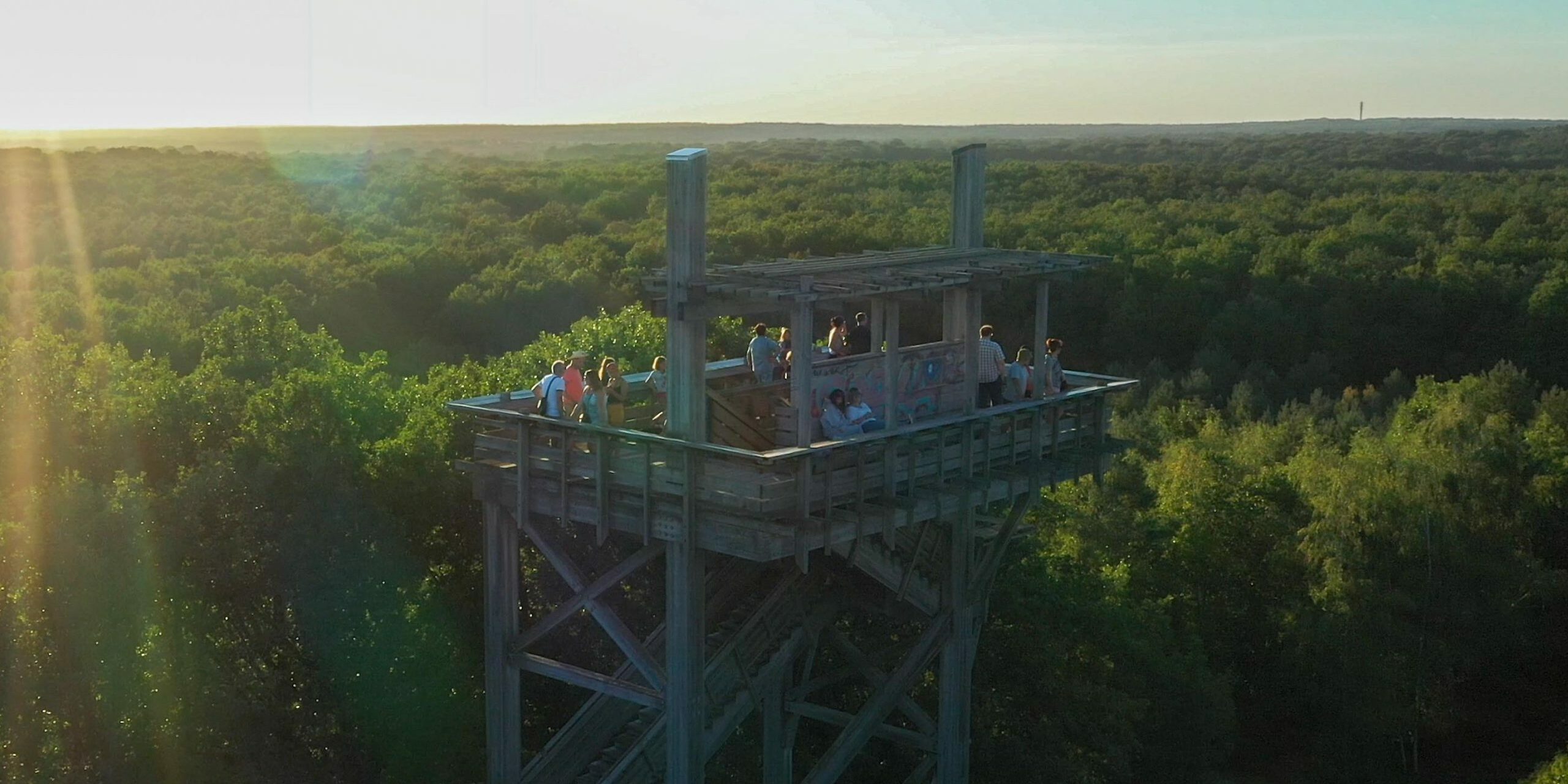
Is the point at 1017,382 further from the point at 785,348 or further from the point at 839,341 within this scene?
the point at 785,348

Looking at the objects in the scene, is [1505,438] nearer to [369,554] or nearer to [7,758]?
[369,554]

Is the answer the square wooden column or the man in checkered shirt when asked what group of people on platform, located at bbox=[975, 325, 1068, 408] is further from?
the square wooden column

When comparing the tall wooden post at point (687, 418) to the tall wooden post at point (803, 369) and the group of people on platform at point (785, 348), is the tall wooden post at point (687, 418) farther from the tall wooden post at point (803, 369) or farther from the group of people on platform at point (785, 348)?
the group of people on platform at point (785, 348)

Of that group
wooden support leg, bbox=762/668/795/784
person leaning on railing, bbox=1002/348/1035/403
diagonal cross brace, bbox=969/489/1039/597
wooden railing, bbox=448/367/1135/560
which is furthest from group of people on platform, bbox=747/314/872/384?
wooden support leg, bbox=762/668/795/784

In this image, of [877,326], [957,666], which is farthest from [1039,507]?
[877,326]

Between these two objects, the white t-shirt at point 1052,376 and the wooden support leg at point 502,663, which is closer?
the wooden support leg at point 502,663

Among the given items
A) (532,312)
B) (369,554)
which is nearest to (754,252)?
(532,312)

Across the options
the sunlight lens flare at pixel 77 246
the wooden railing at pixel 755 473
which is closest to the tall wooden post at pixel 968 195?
the wooden railing at pixel 755 473
